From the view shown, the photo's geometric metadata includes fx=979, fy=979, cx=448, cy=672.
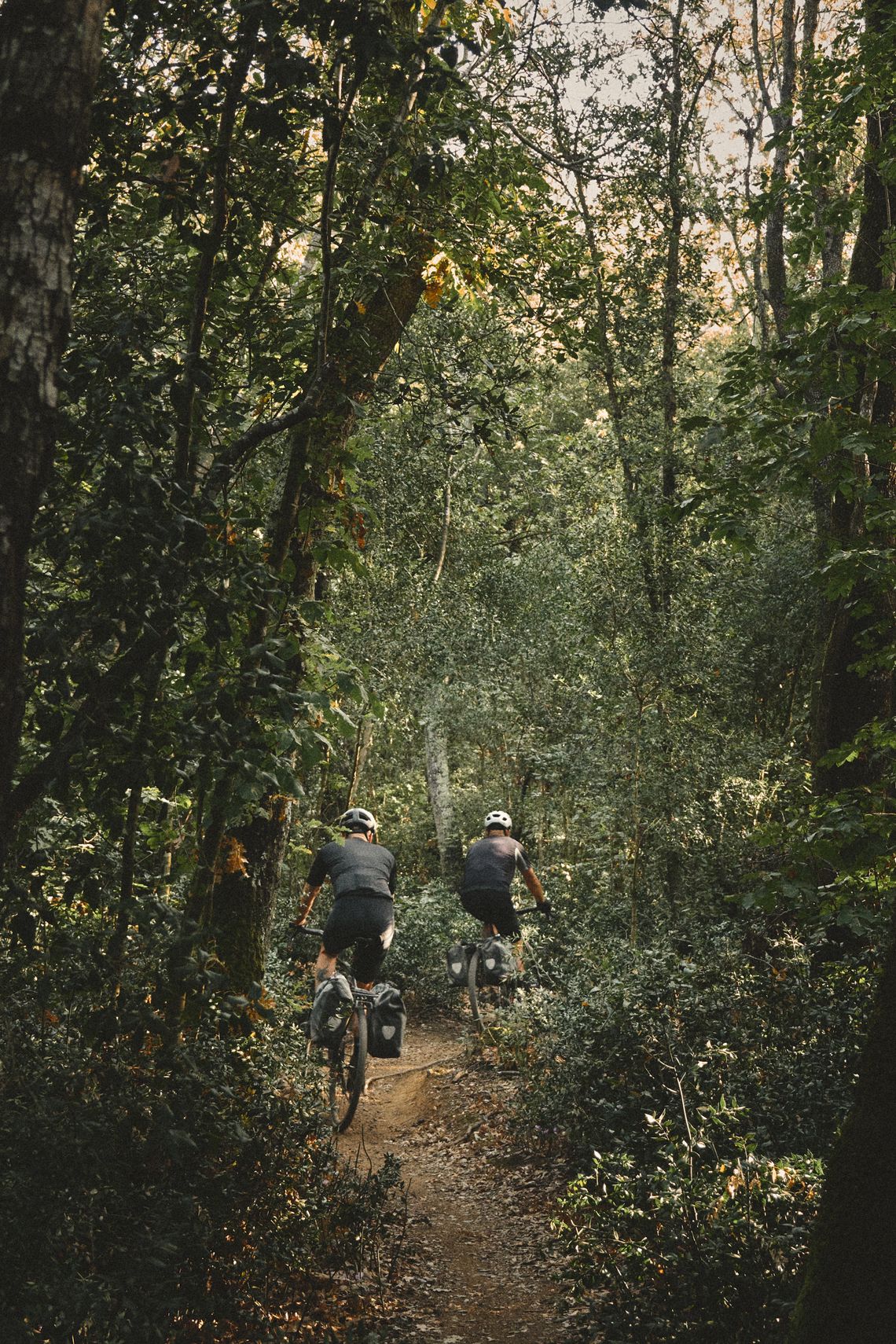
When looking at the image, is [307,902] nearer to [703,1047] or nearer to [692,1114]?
[703,1047]

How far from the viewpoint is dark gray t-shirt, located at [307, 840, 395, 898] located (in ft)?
24.9

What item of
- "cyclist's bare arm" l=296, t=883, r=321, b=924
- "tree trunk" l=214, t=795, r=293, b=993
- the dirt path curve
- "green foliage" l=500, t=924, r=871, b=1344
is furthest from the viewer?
"cyclist's bare arm" l=296, t=883, r=321, b=924

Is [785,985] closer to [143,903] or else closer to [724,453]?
[143,903]

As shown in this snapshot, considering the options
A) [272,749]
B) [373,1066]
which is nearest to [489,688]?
[373,1066]

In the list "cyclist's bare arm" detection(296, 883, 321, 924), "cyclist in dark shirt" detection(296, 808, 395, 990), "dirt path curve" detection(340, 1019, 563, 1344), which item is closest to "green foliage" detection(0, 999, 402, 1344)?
"dirt path curve" detection(340, 1019, 563, 1344)

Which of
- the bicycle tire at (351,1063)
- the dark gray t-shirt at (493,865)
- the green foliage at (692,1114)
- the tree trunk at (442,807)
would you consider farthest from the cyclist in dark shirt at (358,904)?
the tree trunk at (442,807)

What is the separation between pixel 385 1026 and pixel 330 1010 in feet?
1.49

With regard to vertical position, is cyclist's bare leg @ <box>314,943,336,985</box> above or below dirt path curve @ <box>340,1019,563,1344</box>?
above

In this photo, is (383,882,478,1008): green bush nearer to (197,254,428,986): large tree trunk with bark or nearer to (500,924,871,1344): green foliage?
(500,924,871,1344): green foliage

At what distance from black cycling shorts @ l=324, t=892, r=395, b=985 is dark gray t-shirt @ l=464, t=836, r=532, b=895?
7.38 ft

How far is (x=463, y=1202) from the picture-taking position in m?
6.66

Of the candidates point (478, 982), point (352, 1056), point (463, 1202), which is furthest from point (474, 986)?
point (463, 1202)

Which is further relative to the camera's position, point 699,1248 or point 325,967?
point 325,967

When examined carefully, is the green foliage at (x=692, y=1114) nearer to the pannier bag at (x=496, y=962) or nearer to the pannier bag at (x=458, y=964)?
the pannier bag at (x=496, y=962)
